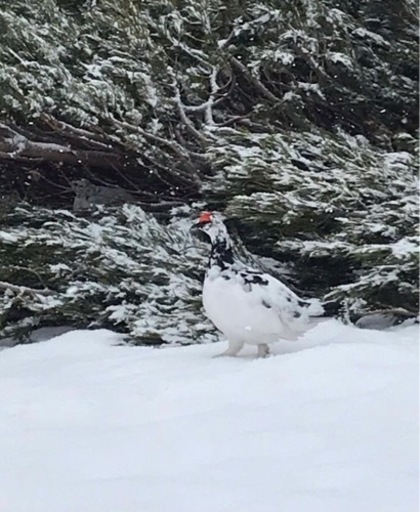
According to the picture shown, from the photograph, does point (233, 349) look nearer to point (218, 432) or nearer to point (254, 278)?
point (254, 278)

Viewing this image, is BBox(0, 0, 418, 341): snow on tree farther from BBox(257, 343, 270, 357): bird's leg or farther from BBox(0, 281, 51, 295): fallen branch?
BBox(257, 343, 270, 357): bird's leg

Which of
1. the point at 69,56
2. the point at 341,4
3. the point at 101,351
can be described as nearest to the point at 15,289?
the point at 101,351

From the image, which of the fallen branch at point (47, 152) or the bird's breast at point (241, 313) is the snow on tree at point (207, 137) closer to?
the fallen branch at point (47, 152)

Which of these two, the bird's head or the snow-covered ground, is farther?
the bird's head

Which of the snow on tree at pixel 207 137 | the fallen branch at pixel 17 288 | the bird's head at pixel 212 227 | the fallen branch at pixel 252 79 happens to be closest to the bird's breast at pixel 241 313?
the bird's head at pixel 212 227

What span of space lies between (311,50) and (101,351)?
1529mm

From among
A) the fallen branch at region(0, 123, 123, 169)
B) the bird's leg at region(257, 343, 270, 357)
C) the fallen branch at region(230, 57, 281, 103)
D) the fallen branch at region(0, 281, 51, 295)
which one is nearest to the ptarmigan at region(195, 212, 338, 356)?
the bird's leg at region(257, 343, 270, 357)

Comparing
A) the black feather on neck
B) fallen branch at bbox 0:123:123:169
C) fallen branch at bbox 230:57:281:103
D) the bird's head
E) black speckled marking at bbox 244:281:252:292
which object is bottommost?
black speckled marking at bbox 244:281:252:292

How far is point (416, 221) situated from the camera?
8.85ft

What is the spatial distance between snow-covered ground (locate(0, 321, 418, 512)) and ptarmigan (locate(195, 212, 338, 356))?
88mm

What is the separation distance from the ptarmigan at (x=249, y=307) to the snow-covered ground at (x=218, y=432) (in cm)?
9

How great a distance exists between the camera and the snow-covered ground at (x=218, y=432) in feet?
4.29

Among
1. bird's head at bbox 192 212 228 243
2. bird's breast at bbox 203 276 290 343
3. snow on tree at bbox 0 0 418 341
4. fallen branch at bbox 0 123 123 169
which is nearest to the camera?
bird's breast at bbox 203 276 290 343

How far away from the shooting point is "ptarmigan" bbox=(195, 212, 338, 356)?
2221mm
